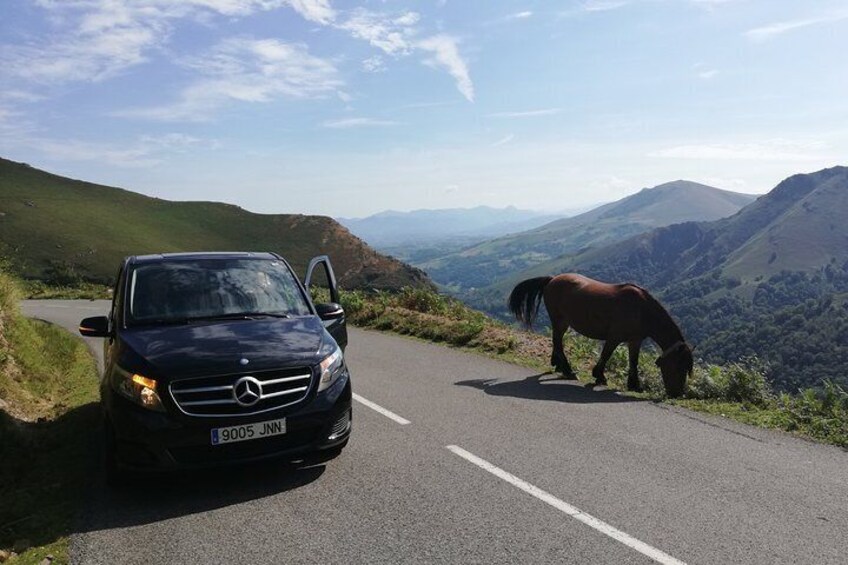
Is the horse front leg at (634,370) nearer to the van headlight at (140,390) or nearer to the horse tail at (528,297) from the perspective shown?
the horse tail at (528,297)

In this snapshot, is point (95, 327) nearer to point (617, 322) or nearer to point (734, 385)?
point (617, 322)

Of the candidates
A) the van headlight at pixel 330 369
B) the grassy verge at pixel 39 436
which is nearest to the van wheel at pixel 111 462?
the grassy verge at pixel 39 436

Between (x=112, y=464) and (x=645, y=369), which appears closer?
(x=112, y=464)

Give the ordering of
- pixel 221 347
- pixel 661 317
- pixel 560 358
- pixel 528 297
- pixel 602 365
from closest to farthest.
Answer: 1. pixel 221 347
2. pixel 661 317
3. pixel 602 365
4. pixel 560 358
5. pixel 528 297

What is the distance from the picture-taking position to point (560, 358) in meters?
11.5

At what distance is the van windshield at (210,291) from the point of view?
6316 millimetres

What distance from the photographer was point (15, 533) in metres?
4.63

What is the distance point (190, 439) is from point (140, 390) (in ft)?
2.04

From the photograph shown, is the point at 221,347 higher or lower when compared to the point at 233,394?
higher

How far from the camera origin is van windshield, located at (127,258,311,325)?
6.32 metres

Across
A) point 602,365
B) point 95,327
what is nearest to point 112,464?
point 95,327

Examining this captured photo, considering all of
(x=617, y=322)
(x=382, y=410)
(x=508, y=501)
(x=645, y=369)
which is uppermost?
(x=617, y=322)

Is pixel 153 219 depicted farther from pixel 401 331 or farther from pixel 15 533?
pixel 15 533

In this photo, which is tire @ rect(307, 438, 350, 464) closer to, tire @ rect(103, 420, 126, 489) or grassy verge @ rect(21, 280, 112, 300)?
tire @ rect(103, 420, 126, 489)
